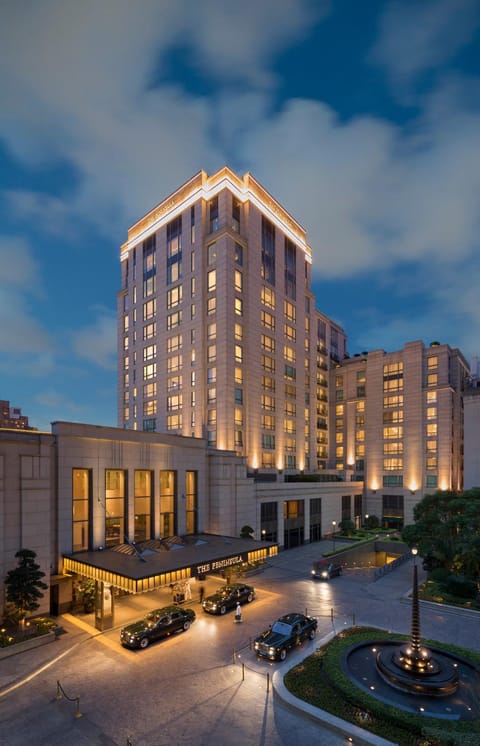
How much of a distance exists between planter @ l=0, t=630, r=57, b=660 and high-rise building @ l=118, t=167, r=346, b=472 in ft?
103

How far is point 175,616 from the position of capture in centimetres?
2594

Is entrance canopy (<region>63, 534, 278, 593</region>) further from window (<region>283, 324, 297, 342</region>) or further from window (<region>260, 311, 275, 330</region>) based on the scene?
window (<region>283, 324, 297, 342</region>)

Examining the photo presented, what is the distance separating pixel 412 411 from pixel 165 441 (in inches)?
1873

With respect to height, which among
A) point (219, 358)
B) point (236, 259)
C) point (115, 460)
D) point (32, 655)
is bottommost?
point (32, 655)

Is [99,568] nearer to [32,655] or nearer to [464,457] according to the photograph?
[32,655]

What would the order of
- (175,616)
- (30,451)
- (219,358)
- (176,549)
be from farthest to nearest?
(219,358) → (176,549) → (30,451) → (175,616)

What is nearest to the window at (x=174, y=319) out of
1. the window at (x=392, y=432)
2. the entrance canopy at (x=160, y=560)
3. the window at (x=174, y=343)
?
the window at (x=174, y=343)

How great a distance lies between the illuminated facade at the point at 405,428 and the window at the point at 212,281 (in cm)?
3415

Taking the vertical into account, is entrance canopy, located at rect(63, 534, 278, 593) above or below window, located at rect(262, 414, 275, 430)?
below

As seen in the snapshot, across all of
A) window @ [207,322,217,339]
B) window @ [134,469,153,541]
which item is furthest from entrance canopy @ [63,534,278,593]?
window @ [207,322,217,339]

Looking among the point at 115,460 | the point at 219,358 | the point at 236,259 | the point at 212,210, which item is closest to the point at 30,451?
the point at 115,460

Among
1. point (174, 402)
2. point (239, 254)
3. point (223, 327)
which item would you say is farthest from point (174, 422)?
point (239, 254)

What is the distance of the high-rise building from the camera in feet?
186

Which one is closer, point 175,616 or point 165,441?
point 175,616
